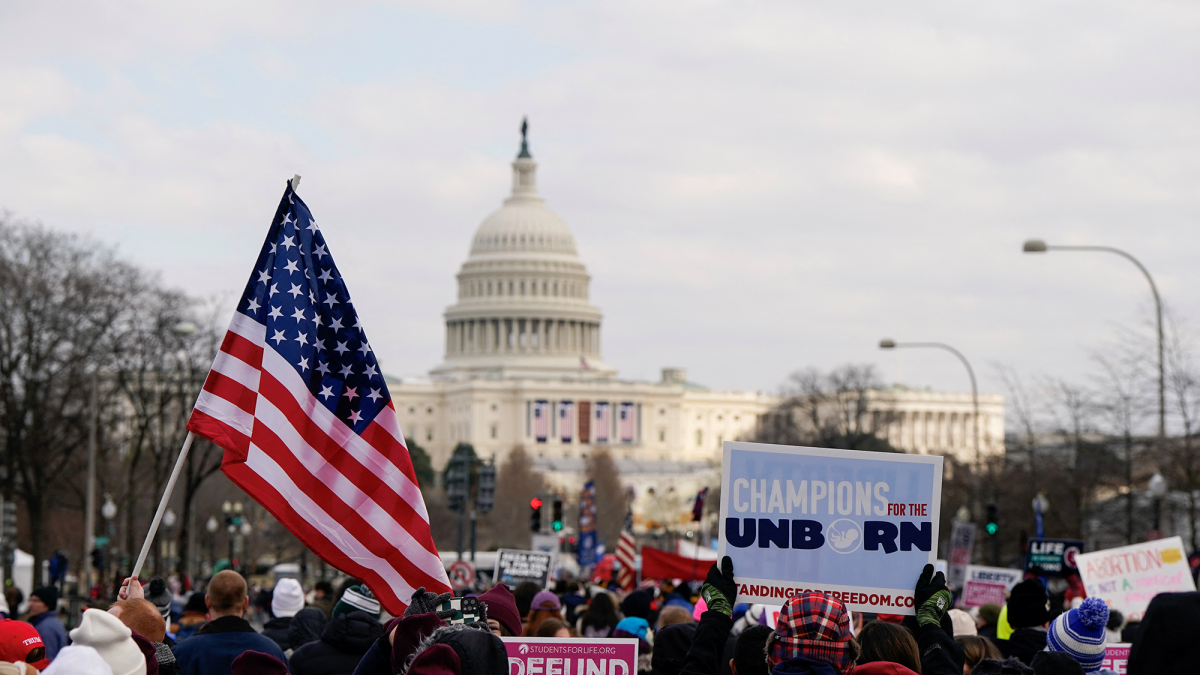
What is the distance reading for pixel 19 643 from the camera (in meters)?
6.29

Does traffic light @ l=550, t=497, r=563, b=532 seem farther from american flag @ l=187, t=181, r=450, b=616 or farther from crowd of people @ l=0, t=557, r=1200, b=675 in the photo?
american flag @ l=187, t=181, r=450, b=616

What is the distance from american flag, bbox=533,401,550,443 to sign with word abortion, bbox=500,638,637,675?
173610 mm

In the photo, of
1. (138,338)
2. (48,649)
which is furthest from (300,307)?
(138,338)

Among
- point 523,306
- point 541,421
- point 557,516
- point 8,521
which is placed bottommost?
point 8,521

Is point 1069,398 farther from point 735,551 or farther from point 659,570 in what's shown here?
point 735,551

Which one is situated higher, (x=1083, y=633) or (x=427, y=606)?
(x=427, y=606)

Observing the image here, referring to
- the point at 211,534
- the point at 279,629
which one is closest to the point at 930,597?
the point at 279,629

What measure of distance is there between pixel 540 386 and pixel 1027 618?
171m

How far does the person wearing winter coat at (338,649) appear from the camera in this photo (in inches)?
347

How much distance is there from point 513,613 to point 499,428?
173525 millimetres

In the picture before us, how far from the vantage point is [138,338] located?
50125mm

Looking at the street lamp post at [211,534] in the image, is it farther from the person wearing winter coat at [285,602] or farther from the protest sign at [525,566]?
the person wearing winter coat at [285,602]

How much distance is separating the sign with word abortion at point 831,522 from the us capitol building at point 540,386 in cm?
16488

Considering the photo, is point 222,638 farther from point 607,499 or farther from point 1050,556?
point 607,499
